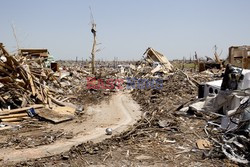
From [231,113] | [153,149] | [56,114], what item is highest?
[231,113]

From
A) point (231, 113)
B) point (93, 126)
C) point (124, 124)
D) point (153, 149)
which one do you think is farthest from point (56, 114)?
point (231, 113)

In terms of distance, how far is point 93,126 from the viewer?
366 inches

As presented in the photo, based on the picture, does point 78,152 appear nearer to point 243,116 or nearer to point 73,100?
point 243,116

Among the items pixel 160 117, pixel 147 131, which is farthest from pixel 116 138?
pixel 160 117

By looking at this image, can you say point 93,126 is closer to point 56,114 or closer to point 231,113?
point 56,114

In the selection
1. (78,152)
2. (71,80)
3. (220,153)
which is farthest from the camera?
(71,80)

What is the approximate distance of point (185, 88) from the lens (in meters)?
14.0

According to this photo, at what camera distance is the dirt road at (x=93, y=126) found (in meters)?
6.48

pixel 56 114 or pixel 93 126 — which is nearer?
pixel 93 126

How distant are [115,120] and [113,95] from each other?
6120 millimetres

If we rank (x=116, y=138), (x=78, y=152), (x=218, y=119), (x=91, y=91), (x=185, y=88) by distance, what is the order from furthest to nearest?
1. (x=91, y=91)
2. (x=185, y=88)
3. (x=218, y=119)
4. (x=116, y=138)
5. (x=78, y=152)

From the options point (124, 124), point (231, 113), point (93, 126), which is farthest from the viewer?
point (124, 124)

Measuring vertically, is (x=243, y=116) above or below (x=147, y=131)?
above

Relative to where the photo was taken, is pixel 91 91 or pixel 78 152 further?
pixel 91 91
